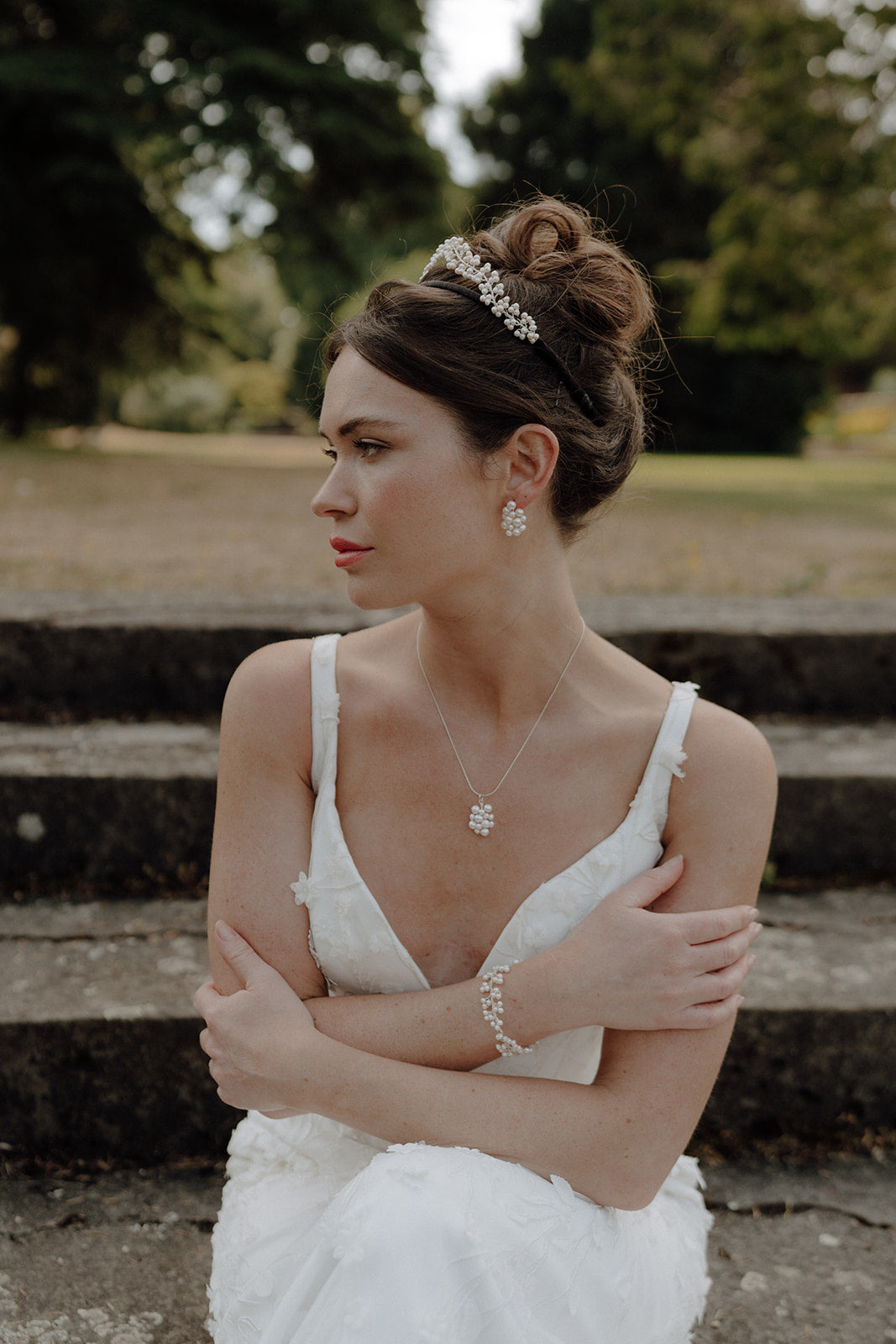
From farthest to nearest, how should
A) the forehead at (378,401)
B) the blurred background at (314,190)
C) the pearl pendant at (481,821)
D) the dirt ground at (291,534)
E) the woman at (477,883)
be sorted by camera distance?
the blurred background at (314,190) → the dirt ground at (291,534) → the pearl pendant at (481,821) → the forehead at (378,401) → the woman at (477,883)

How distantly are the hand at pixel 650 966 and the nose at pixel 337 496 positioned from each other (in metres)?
0.73

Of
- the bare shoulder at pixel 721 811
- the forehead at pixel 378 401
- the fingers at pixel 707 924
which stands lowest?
the fingers at pixel 707 924

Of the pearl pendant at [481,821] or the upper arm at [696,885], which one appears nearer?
the upper arm at [696,885]

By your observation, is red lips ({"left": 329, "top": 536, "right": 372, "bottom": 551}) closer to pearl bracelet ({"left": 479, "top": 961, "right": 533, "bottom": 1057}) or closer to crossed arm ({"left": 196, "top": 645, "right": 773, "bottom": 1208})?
crossed arm ({"left": 196, "top": 645, "right": 773, "bottom": 1208})

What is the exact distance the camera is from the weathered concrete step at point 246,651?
10.4 feet

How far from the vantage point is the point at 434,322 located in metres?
1.58

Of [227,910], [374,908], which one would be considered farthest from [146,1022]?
[374,908]

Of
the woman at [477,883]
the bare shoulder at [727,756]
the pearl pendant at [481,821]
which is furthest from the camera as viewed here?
the pearl pendant at [481,821]

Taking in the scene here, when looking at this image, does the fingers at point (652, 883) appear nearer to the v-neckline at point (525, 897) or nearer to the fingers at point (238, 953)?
the v-neckline at point (525, 897)

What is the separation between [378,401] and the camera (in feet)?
5.16

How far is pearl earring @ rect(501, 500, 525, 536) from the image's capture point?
1682 millimetres

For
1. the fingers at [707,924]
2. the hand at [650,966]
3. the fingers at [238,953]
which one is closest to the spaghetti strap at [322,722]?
the fingers at [238,953]

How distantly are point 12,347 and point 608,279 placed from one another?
14.7m

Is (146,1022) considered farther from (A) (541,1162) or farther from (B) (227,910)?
A: (A) (541,1162)
